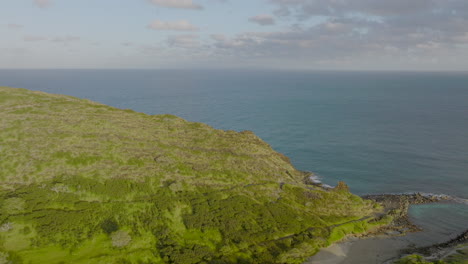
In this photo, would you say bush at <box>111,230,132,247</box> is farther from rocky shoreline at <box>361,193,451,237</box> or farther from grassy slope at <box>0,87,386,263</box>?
rocky shoreline at <box>361,193,451,237</box>

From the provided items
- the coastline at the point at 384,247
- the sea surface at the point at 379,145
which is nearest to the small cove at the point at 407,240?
the coastline at the point at 384,247

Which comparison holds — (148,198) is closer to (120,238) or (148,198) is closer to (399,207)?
(120,238)

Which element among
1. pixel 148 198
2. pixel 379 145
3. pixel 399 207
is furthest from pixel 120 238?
pixel 379 145

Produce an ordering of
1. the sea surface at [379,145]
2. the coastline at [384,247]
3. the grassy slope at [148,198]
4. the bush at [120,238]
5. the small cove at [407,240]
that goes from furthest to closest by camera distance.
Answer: the sea surface at [379,145]
the small cove at [407,240]
the coastline at [384,247]
the bush at [120,238]
the grassy slope at [148,198]

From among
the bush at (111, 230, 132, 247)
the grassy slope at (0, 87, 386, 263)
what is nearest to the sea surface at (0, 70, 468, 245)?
the grassy slope at (0, 87, 386, 263)

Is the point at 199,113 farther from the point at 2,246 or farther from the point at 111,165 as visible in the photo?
the point at 2,246

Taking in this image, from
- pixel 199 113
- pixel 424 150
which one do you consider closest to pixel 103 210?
pixel 424 150

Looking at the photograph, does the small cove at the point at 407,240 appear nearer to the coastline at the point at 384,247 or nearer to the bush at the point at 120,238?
the coastline at the point at 384,247

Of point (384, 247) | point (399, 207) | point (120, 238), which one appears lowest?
point (384, 247)
